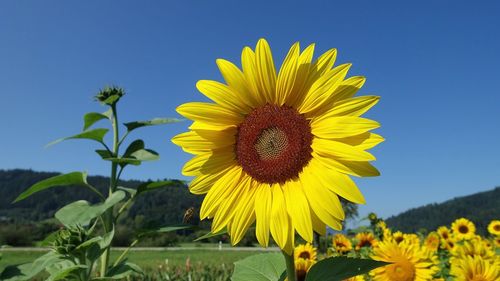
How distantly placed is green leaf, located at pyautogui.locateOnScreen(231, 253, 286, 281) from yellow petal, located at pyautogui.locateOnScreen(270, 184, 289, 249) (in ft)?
0.89

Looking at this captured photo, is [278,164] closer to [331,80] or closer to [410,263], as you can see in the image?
[331,80]

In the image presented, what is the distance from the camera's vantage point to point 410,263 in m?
2.77

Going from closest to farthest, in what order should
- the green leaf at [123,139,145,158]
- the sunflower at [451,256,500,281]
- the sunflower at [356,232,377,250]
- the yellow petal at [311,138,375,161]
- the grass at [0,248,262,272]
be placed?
the yellow petal at [311,138,375,161]
the sunflower at [451,256,500,281]
the green leaf at [123,139,145,158]
the sunflower at [356,232,377,250]
the grass at [0,248,262,272]

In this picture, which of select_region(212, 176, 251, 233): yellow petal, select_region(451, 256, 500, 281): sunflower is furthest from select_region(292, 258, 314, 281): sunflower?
select_region(212, 176, 251, 233): yellow petal

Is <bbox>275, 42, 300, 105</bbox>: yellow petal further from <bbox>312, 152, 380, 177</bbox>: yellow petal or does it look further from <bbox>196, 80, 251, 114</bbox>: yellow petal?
<bbox>312, 152, 380, 177</bbox>: yellow petal

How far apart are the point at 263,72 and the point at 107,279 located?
4.69 feet

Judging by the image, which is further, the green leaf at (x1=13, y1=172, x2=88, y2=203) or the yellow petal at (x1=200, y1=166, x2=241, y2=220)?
the green leaf at (x1=13, y1=172, x2=88, y2=203)

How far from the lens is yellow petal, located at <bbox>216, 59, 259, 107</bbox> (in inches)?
58.1

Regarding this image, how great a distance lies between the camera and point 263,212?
4.68 feet

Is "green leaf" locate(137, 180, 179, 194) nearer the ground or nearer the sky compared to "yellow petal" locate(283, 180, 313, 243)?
nearer the sky

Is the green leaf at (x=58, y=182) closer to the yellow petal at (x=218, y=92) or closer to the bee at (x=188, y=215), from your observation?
the bee at (x=188, y=215)

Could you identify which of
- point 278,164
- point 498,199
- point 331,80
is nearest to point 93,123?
point 278,164

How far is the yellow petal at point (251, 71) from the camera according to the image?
1449mm

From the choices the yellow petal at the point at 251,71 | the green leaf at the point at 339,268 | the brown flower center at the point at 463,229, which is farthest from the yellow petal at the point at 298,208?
the brown flower center at the point at 463,229
